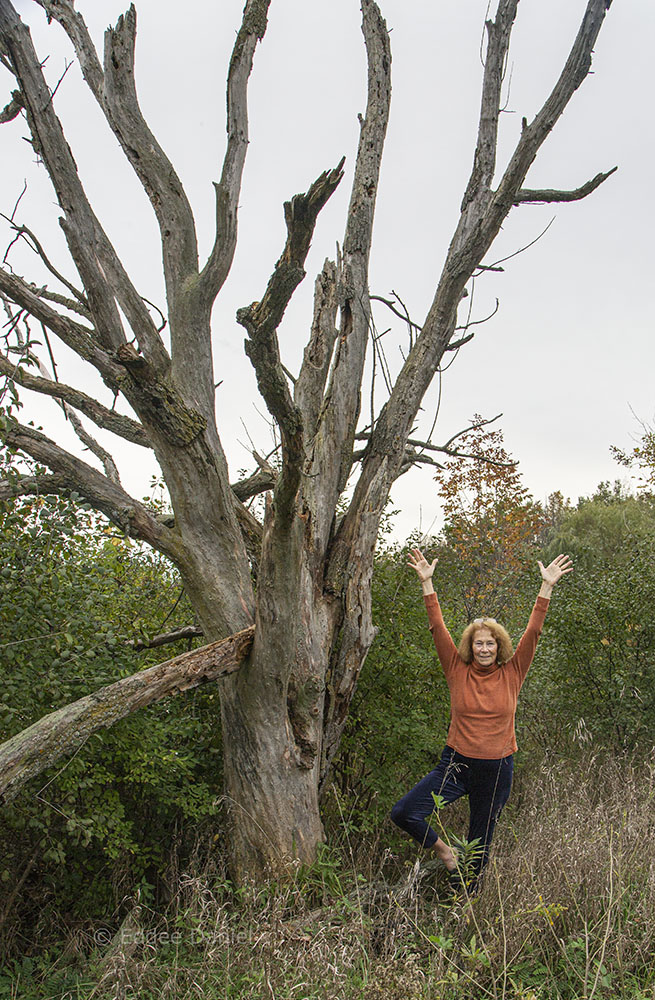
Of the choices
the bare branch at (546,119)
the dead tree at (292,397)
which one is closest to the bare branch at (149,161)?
the dead tree at (292,397)

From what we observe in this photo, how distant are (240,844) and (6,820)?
1.40 meters

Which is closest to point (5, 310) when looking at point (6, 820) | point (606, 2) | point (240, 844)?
point (6, 820)

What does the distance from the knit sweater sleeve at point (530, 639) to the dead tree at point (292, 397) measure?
1.10m

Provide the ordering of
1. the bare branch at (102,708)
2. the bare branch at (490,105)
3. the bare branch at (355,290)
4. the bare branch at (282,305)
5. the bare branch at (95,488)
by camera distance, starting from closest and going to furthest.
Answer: the bare branch at (282,305) → the bare branch at (102,708) → the bare branch at (95,488) → the bare branch at (355,290) → the bare branch at (490,105)

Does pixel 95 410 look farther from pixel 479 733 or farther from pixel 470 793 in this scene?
pixel 470 793

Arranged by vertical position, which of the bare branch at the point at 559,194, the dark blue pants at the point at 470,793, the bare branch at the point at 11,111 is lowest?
the dark blue pants at the point at 470,793

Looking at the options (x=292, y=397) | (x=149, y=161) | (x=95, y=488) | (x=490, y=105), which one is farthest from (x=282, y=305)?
(x=490, y=105)

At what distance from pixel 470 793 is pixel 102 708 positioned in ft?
7.76

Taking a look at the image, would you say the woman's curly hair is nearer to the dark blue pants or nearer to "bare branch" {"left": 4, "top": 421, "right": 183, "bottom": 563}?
the dark blue pants

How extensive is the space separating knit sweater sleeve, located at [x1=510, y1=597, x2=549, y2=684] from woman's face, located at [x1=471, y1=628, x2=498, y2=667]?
15 centimetres

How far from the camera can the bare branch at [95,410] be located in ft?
16.4

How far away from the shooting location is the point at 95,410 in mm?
5285

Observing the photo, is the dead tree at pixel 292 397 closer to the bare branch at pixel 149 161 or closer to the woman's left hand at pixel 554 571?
the bare branch at pixel 149 161

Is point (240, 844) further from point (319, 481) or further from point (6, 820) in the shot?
point (319, 481)
